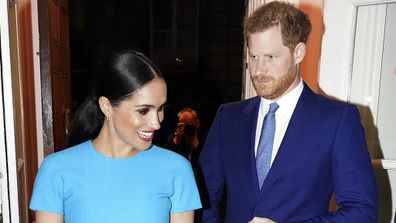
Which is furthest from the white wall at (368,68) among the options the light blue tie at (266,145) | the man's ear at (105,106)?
the man's ear at (105,106)

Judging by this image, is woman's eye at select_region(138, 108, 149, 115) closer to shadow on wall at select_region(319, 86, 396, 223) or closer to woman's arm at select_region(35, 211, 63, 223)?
woman's arm at select_region(35, 211, 63, 223)

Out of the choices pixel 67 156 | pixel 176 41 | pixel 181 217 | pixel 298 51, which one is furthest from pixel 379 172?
pixel 176 41

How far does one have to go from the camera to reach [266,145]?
1.32 metres

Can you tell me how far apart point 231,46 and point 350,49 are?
6.25 metres

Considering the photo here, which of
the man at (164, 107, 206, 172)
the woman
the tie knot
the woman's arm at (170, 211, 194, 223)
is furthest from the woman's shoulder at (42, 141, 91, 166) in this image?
the man at (164, 107, 206, 172)

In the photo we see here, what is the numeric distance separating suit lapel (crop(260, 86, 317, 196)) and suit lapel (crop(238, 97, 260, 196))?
51 mm

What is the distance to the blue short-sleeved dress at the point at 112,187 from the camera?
3.78 feet

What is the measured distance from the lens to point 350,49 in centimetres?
199

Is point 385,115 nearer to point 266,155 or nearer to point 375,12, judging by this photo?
point 375,12

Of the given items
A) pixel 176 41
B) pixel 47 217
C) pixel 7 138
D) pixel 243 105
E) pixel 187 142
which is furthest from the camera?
pixel 176 41

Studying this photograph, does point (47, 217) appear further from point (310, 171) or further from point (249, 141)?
point (310, 171)

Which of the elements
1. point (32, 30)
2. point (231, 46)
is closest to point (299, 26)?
point (32, 30)

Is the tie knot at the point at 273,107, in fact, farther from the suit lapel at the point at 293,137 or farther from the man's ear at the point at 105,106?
the man's ear at the point at 105,106

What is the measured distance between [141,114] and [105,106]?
137 millimetres
